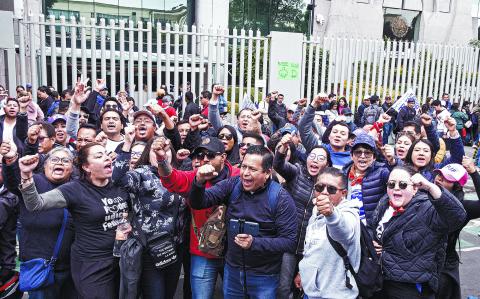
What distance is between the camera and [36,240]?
3594mm

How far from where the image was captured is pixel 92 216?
11.5ft

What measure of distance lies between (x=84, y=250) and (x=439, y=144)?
190 inches

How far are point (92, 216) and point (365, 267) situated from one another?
6.55 feet

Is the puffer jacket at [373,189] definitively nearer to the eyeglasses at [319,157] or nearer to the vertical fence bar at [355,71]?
the eyeglasses at [319,157]

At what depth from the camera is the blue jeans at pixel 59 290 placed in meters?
3.66

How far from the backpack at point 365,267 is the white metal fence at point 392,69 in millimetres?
10750

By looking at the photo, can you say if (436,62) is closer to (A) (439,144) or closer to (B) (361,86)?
(B) (361,86)

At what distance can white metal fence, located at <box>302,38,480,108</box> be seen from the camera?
47.5 ft

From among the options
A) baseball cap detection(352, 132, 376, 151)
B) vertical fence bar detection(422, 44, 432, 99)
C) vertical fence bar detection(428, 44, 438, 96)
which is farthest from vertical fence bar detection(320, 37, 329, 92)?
baseball cap detection(352, 132, 376, 151)

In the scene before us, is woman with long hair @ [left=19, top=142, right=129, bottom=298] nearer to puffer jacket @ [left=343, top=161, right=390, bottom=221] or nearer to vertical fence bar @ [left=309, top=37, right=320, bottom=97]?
puffer jacket @ [left=343, top=161, right=390, bottom=221]

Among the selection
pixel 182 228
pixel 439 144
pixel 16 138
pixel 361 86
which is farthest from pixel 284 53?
pixel 182 228

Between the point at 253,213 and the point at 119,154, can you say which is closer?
the point at 253,213

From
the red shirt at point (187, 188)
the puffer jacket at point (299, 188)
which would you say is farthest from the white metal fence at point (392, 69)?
the red shirt at point (187, 188)

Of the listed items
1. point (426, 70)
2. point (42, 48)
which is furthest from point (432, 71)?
point (42, 48)
